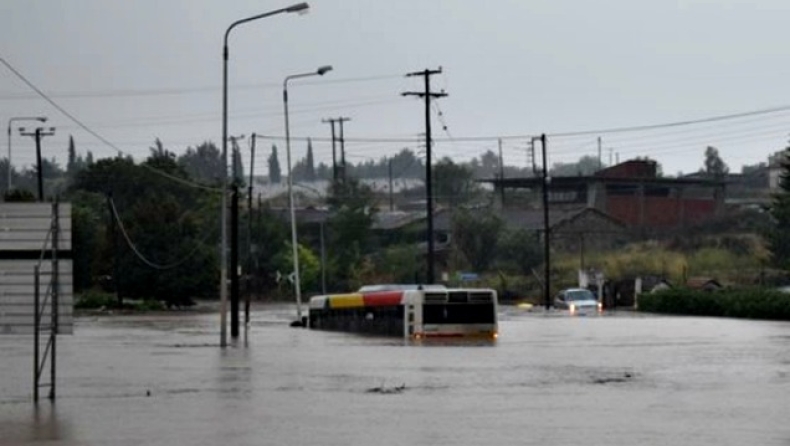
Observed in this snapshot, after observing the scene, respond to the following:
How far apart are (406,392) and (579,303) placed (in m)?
55.0

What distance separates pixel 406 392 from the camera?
25.8m

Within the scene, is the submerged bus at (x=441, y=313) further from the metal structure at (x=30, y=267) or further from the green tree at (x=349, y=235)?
the green tree at (x=349, y=235)

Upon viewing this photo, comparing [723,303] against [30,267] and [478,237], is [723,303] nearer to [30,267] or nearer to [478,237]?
[478,237]

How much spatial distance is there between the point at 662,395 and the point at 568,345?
18674 millimetres

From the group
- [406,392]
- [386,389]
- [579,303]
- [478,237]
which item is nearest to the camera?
[406,392]

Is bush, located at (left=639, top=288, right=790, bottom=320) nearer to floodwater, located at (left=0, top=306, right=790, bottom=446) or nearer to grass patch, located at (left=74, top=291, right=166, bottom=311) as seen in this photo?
floodwater, located at (left=0, top=306, right=790, bottom=446)

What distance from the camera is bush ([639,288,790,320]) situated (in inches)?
2598

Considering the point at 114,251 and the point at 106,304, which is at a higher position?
the point at 114,251

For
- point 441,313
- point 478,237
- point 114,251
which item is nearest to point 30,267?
point 441,313

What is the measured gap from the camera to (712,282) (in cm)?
9031

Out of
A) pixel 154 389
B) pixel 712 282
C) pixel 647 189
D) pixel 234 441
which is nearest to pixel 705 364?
pixel 154 389

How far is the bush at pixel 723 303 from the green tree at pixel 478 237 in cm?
3554

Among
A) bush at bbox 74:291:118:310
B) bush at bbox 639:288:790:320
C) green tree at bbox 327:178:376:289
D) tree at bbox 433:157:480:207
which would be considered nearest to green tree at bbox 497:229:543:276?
green tree at bbox 327:178:376:289

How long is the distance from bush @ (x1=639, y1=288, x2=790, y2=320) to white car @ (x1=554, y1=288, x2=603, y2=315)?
2461mm
